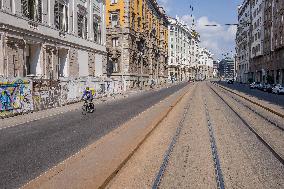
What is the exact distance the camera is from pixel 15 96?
2158 centimetres

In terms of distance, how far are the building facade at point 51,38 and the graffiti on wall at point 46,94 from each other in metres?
2.54

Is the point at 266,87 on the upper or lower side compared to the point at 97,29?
lower

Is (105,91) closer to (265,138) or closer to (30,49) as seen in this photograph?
(30,49)

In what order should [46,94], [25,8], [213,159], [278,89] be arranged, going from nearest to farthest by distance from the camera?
[213,159] < [46,94] < [25,8] < [278,89]

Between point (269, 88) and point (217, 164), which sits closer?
point (217, 164)

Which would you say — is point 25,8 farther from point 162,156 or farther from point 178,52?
point 178,52

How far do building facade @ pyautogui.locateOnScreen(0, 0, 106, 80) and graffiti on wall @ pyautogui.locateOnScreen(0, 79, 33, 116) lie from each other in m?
2.86

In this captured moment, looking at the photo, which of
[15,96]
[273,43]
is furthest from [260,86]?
[15,96]

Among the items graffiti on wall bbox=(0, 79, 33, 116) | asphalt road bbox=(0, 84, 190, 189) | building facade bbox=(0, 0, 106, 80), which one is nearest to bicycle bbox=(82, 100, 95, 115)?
asphalt road bbox=(0, 84, 190, 189)

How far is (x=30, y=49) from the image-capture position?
29906 mm

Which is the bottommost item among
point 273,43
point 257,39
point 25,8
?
point 25,8

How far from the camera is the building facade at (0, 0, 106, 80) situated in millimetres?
25203

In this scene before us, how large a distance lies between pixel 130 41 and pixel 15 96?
3959 centimetres

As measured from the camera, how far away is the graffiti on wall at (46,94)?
2414 cm
